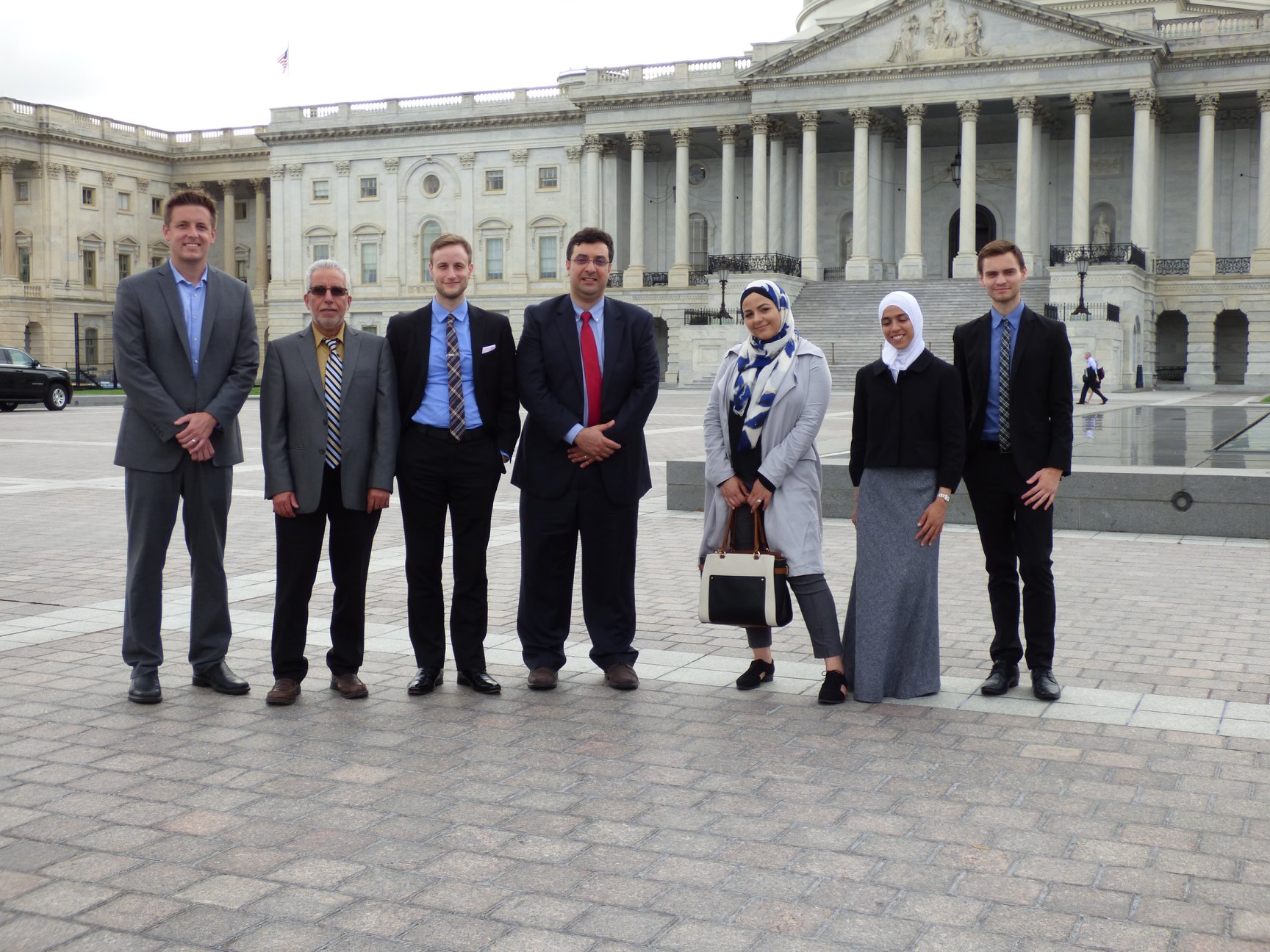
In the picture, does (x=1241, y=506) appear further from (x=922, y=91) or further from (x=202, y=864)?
(x=922, y=91)

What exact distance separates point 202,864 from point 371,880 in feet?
1.98

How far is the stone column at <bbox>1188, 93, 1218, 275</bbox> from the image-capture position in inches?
2318

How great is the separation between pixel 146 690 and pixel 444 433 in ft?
6.33

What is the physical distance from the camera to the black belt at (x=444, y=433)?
7.15 metres

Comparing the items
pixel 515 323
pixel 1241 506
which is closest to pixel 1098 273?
pixel 515 323

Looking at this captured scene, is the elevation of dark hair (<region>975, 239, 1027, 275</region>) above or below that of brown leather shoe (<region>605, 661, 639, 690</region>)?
above

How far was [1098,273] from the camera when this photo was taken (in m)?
54.4

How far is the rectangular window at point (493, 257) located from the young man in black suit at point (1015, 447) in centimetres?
6902

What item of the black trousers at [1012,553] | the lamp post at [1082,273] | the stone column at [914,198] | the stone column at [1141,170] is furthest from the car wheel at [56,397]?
the stone column at [1141,170]

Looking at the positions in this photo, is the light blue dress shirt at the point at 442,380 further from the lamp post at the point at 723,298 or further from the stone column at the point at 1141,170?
the stone column at the point at 1141,170

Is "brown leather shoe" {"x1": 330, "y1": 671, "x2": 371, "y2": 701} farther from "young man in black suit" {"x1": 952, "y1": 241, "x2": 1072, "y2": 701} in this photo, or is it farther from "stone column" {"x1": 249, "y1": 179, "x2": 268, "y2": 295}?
"stone column" {"x1": 249, "y1": 179, "x2": 268, "y2": 295}

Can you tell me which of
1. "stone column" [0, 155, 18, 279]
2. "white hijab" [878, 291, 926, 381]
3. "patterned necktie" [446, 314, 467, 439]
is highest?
"stone column" [0, 155, 18, 279]

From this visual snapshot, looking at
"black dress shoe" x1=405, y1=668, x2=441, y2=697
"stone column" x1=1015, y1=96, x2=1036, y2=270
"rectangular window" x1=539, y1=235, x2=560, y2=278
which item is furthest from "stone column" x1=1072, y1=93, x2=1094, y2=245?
"black dress shoe" x1=405, y1=668, x2=441, y2=697

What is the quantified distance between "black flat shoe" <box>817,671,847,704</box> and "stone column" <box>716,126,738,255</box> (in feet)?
202
